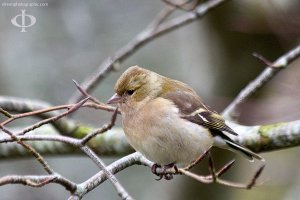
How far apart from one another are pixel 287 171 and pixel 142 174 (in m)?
1.53

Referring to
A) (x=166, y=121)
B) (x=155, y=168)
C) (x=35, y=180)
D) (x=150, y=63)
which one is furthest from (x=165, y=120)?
(x=150, y=63)

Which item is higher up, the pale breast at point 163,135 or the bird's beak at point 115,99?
the bird's beak at point 115,99

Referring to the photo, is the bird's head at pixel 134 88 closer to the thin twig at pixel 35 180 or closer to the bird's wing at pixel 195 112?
the bird's wing at pixel 195 112

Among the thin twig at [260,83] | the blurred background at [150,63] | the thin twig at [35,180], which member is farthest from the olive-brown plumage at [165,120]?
the blurred background at [150,63]

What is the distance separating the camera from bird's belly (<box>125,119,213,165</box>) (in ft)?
12.9

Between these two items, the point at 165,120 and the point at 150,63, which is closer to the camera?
the point at 165,120

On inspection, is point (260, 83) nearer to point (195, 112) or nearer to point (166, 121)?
point (195, 112)

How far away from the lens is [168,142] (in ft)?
13.1

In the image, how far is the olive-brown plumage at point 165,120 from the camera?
Result: 13.1 ft

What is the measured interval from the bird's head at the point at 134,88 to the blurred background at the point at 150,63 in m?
1.88

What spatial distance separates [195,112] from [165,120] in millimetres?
334

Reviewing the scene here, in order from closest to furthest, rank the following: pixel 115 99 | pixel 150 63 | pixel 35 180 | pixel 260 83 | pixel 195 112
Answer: pixel 35 180, pixel 115 99, pixel 195 112, pixel 260 83, pixel 150 63

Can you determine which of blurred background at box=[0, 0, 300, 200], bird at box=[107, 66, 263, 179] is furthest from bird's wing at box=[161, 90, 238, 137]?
blurred background at box=[0, 0, 300, 200]

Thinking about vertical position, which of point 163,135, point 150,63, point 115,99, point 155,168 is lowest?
point 155,168
